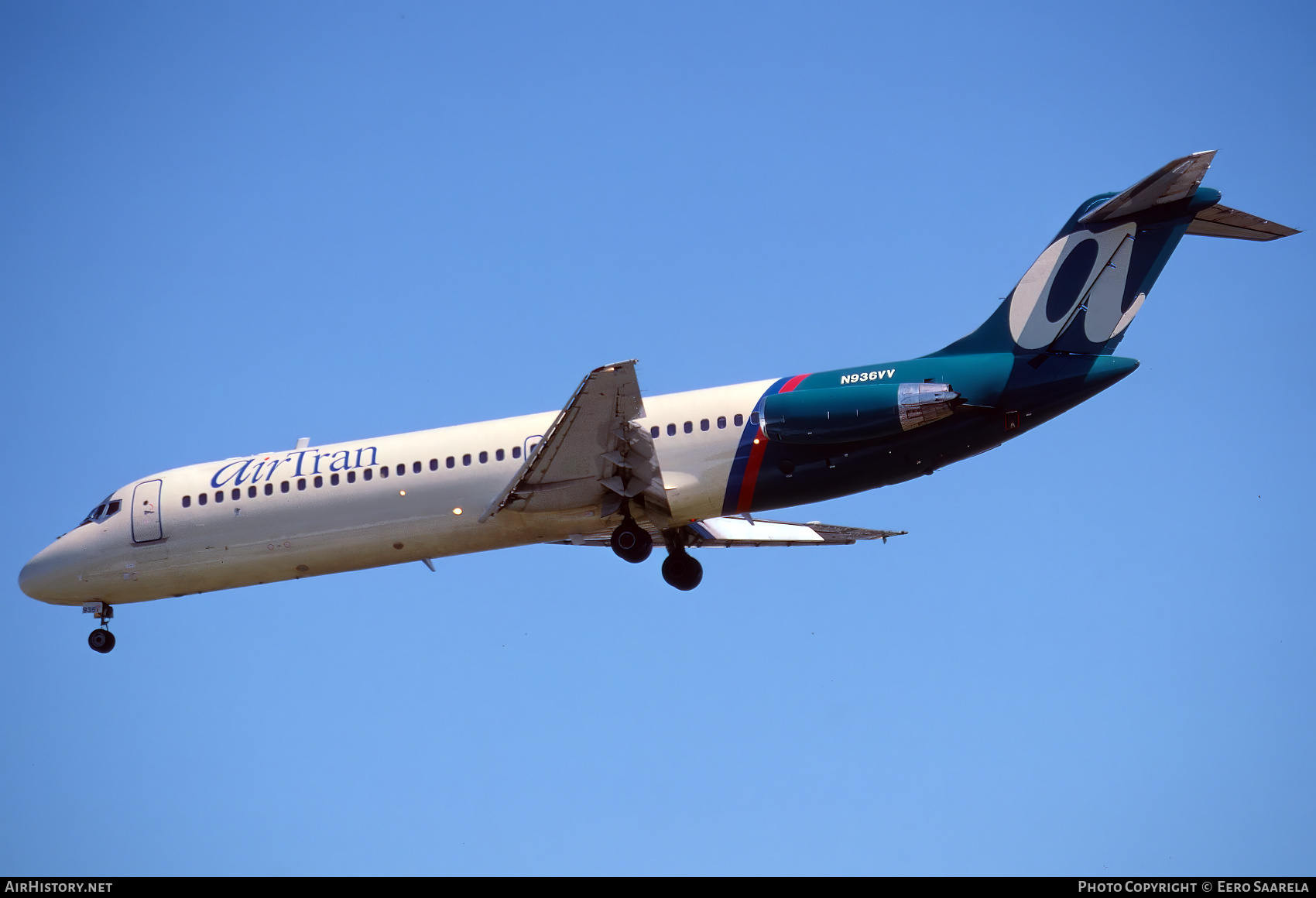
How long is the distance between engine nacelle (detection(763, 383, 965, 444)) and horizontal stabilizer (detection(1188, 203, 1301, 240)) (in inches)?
209

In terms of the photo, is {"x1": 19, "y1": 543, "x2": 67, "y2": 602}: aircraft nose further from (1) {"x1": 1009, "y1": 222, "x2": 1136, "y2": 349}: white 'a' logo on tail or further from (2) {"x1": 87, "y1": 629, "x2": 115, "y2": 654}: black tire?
(1) {"x1": 1009, "y1": 222, "x2": 1136, "y2": 349}: white 'a' logo on tail

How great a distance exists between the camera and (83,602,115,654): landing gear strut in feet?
89.9

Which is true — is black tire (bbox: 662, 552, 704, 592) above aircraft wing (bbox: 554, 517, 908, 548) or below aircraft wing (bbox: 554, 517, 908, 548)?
below

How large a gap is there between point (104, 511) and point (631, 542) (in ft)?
37.6

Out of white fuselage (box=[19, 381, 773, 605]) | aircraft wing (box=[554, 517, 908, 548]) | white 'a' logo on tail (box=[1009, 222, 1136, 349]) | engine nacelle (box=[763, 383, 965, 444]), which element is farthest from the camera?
aircraft wing (box=[554, 517, 908, 548])

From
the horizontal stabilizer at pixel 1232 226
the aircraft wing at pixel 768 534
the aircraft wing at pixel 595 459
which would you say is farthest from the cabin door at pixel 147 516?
the horizontal stabilizer at pixel 1232 226

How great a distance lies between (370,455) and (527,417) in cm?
316

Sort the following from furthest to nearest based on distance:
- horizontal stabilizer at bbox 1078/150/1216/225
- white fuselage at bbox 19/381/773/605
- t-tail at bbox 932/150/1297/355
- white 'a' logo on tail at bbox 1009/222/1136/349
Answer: white fuselage at bbox 19/381/773/605 < white 'a' logo on tail at bbox 1009/222/1136/349 < t-tail at bbox 932/150/1297/355 < horizontal stabilizer at bbox 1078/150/1216/225

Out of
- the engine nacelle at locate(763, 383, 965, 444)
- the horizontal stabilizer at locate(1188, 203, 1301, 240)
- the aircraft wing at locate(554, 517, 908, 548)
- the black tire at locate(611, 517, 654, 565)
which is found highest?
the horizontal stabilizer at locate(1188, 203, 1301, 240)

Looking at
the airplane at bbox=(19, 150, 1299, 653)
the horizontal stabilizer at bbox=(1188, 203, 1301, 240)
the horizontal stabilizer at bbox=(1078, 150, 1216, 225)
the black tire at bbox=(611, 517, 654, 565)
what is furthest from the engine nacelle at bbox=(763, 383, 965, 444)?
the horizontal stabilizer at bbox=(1188, 203, 1301, 240)

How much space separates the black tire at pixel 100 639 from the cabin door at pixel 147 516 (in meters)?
2.38

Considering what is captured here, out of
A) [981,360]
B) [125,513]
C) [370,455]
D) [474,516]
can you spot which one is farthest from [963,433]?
[125,513]

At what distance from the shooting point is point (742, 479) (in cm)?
2392
